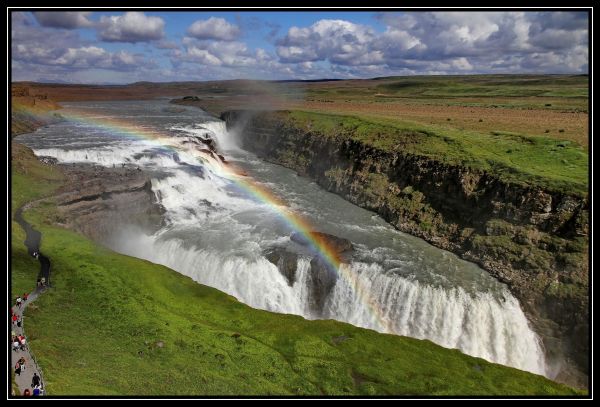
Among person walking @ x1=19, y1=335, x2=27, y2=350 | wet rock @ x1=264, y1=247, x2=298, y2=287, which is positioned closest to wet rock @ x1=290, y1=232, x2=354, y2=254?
wet rock @ x1=264, y1=247, x2=298, y2=287

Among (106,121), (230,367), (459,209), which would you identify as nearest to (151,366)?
(230,367)

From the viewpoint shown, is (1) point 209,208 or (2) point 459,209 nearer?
(2) point 459,209

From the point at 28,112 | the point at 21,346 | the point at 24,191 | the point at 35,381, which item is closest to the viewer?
the point at 35,381

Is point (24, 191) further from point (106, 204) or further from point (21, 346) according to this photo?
point (21, 346)

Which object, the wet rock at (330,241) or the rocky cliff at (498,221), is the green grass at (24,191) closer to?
the wet rock at (330,241)

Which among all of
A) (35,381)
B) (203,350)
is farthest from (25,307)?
(203,350)

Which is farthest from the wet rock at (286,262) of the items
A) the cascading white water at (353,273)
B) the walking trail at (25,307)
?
the walking trail at (25,307)
